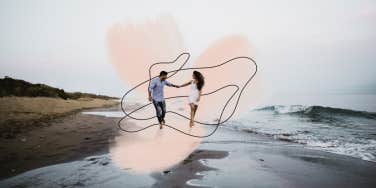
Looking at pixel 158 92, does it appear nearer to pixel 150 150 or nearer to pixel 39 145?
pixel 150 150

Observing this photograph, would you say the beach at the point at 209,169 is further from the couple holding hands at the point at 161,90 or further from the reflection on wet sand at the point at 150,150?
the couple holding hands at the point at 161,90

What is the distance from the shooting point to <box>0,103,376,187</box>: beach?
17.3 ft

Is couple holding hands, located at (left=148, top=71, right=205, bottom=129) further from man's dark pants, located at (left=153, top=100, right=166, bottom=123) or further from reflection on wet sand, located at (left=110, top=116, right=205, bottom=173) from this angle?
reflection on wet sand, located at (left=110, top=116, right=205, bottom=173)

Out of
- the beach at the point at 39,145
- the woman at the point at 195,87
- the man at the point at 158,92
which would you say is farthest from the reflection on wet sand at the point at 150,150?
the woman at the point at 195,87

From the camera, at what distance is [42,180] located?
17.8ft

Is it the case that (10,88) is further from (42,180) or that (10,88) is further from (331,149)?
(331,149)

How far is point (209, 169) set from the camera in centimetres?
612

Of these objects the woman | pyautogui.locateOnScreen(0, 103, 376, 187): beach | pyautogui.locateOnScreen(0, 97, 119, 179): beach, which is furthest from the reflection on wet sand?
the woman

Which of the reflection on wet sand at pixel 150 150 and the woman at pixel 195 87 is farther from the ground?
the woman at pixel 195 87

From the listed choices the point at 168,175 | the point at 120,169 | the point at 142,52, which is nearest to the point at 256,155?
the point at 168,175

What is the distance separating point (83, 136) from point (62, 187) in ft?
18.9

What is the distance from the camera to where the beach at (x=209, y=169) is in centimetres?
527

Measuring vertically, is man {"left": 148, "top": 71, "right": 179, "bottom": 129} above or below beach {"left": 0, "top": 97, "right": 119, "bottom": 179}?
above

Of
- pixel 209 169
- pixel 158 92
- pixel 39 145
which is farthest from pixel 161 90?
pixel 39 145
